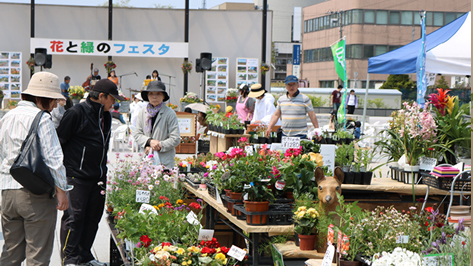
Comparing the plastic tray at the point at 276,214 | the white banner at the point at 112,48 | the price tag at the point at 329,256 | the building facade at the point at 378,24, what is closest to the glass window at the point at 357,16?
the building facade at the point at 378,24

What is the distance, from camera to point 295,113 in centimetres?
622

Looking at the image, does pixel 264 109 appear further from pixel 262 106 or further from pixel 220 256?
pixel 220 256

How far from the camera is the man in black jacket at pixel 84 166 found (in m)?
4.02

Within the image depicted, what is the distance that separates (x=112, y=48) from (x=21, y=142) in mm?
17057

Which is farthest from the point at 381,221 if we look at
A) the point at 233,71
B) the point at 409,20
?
the point at 409,20

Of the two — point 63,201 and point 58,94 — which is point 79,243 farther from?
point 58,94

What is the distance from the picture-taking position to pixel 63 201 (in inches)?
128

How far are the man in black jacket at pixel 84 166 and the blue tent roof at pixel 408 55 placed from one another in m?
5.63

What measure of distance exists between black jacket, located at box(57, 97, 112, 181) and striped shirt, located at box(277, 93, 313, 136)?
272cm

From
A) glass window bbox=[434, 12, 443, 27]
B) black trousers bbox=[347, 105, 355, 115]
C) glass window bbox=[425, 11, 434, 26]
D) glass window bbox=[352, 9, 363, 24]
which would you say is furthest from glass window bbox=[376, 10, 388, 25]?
black trousers bbox=[347, 105, 355, 115]

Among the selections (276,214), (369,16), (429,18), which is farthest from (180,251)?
(429,18)

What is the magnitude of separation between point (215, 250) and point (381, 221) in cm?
95

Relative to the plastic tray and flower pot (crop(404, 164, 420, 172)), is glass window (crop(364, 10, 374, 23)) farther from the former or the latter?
the plastic tray

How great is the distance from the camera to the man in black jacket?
4.02 meters
